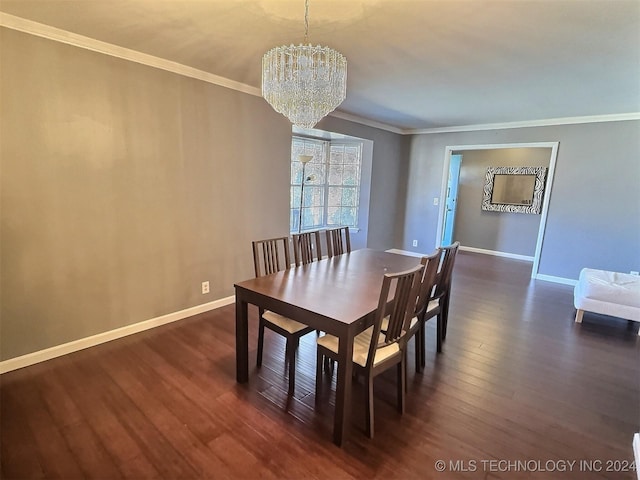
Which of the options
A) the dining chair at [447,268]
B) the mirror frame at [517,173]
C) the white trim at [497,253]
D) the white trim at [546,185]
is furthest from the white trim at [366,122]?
the white trim at [497,253]

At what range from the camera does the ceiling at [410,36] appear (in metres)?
1.89

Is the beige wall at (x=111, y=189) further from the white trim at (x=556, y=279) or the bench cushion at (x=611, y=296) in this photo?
the white trim at (x=556, y=279)

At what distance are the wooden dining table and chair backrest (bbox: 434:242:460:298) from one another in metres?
0.30

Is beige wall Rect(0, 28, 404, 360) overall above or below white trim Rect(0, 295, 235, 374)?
above

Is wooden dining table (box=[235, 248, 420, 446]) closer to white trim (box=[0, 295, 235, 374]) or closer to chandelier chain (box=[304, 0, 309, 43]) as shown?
white trim (box=[0, 295, 235, 374])

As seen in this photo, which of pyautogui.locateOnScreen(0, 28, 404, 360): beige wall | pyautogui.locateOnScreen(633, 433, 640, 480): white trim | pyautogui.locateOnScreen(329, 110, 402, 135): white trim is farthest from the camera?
pyautogui.locateOnScreen(329, 110, 402, 135): white trim

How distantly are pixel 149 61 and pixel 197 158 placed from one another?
878 mm

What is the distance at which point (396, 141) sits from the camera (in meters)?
6.33

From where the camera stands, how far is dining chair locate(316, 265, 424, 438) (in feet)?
5.86

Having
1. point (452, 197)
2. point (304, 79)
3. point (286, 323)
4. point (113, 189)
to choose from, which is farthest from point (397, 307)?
point (452, 197)

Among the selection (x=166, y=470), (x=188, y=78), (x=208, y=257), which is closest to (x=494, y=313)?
(x=208, y=257)

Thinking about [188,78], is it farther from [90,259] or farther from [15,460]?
[15,460]

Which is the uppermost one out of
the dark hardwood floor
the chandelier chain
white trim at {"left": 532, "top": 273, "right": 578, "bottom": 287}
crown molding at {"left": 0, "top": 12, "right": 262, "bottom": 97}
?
the chandelier chain

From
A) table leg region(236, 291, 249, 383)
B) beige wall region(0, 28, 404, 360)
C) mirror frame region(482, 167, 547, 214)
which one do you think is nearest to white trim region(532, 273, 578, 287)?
mirror frame region(482, 167, 547, 214)
